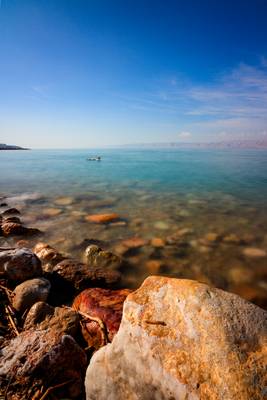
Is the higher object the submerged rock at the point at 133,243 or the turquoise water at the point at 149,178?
the turquoise water at the point at 149,178

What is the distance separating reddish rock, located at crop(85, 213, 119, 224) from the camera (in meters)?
8.66

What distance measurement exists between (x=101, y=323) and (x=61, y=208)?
8.61 meters

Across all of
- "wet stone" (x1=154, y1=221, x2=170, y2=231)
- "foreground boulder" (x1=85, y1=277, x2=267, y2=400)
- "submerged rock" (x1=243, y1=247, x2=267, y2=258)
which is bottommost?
"submerged rock" (x1=243, y1=247, x2=267, y2=258)

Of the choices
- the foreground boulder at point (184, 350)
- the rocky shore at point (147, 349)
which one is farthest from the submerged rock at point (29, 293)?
the foreground boulder at point (184, 350)

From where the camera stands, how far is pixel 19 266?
3.87 metres

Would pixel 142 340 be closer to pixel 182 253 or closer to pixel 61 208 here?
pixel 182 253

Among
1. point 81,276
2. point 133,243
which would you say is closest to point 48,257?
point 81,276

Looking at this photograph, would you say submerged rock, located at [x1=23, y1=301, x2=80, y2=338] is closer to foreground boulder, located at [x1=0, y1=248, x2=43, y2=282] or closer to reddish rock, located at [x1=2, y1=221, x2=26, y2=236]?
foreground boulder, located at [x1=0, y1=248, x2=43, y2=282]

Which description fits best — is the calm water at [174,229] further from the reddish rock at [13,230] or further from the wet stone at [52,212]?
the reddish rock at [13,230]

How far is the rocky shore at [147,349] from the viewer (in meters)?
1.53

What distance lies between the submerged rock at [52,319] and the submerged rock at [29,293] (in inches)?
12.2

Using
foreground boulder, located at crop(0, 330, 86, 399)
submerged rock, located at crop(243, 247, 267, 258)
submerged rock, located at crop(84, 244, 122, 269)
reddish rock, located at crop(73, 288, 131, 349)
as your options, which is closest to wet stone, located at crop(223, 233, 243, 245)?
submerged rock, located at crop(243, 247, 267, 258)

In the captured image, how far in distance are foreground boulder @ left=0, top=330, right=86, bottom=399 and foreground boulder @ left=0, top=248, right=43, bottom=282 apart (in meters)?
1.64

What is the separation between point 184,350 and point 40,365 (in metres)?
1.48
